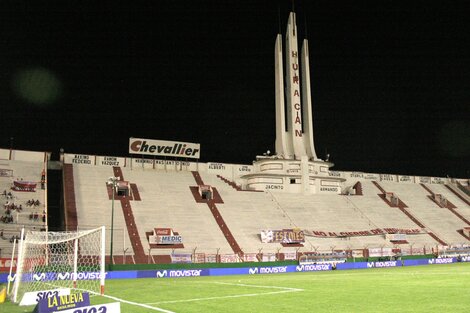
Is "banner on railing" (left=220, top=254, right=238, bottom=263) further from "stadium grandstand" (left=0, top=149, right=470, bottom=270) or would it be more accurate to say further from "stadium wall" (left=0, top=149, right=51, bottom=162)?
"stadium wall" (left=0, top=149, right=51, bottom=162)

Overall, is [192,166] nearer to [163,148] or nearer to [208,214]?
[163,148]

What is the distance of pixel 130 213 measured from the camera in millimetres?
56156

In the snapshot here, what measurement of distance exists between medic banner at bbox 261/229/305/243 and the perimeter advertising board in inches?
789

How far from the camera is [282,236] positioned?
2258 inches

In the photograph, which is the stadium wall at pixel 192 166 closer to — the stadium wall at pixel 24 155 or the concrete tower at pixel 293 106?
the stadium wall at pixel 24 155

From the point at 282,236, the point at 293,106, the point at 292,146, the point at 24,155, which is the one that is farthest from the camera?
the point at 292,146

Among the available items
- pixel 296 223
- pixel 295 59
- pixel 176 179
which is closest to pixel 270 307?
pixel 296 223

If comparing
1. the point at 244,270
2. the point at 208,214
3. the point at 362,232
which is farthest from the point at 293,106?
the point at 244,270

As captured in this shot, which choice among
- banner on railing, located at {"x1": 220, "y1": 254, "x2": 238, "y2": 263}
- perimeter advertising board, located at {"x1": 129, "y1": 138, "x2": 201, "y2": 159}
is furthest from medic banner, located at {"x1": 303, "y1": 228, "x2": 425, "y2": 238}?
perimeter advertising board, located at {"x1": 129, "y1": 138, "x2": 201, "y2": 159}

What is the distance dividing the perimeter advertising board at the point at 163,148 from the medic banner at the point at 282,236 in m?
20.0

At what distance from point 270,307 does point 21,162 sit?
2191 inches

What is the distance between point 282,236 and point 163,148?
23.8m

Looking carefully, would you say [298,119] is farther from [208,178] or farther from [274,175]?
[208,178]

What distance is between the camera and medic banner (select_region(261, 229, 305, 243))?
56.8 meters
